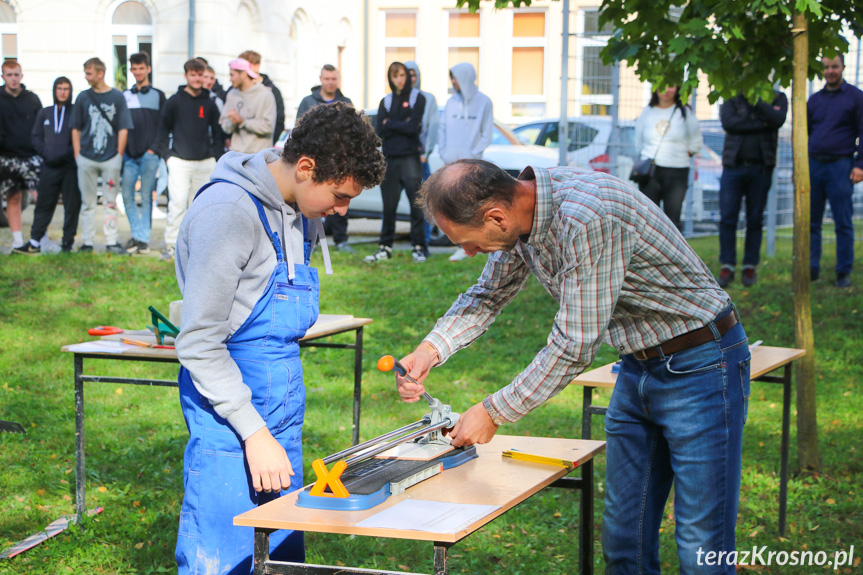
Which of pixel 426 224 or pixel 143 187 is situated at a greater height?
pixel 143 187

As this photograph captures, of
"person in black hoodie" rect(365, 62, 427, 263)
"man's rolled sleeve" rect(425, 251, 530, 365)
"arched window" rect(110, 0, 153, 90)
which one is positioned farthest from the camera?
"arched window" rect(110, 0, 153, 90)

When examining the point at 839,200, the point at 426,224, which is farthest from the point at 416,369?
the point at 426,224

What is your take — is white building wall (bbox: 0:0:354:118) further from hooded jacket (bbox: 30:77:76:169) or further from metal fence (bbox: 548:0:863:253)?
metal fence (bbox: 548:0:863:253)

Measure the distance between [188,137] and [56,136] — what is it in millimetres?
1637

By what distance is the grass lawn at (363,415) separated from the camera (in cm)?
446

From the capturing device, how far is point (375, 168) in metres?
2.80

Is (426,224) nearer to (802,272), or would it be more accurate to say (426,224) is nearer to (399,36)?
(802,272)

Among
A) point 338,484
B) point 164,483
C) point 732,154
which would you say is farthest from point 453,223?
point 732,154

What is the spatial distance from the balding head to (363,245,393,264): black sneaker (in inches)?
321

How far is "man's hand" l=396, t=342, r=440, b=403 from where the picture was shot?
300 centimetres

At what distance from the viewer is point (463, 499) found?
2.52 m

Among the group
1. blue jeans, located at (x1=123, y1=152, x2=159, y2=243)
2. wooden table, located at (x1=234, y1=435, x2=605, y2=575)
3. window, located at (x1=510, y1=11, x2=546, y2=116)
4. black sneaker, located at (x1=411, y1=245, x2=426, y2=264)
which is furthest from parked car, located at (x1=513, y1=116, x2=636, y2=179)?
window, located at (x1=510, y1=11, x2=546, y2=116)

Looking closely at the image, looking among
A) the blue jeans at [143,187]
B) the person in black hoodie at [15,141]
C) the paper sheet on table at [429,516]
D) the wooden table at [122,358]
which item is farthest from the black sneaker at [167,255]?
the paper sheet on table at [429,516]

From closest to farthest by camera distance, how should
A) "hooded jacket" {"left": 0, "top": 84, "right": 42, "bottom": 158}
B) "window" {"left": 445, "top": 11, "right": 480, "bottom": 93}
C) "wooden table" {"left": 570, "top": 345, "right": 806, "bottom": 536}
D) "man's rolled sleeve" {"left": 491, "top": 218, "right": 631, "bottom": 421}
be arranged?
"man's rolled sleeve" {"left": 491, "top": 218, "right": 631, "bottom": 421} < "wooden table" {"left": 570, "top": 345, "right": 806, "bottom": 536} < "hooded jacket" {"left": 0, "top": 84, "right": 42, "bottom": 158} < "window" {"left": 445, "top": 11, "right": 480, "bottom": 93}
